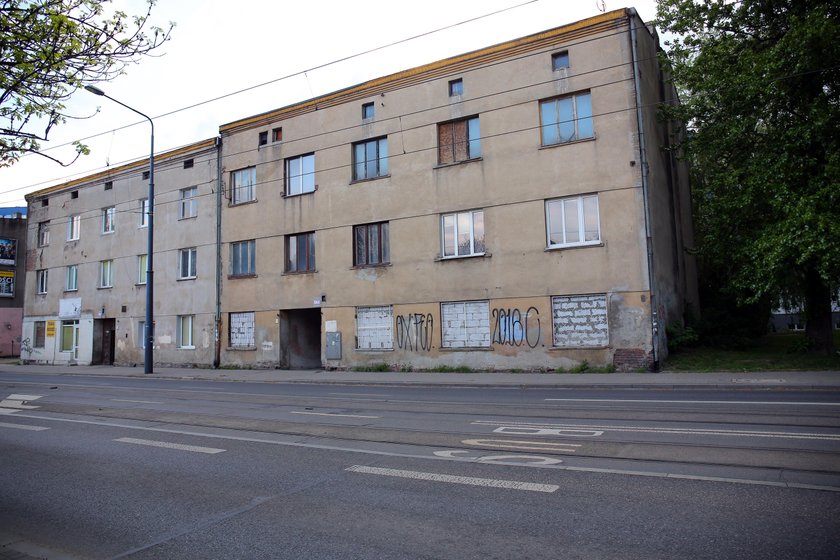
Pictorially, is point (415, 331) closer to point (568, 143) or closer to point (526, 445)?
point (568, 143)

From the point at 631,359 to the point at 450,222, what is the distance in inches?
306

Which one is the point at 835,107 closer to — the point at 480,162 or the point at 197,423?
the point at 480,162

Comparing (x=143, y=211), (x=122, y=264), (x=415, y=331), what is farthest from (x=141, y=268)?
(x=415, y=331)

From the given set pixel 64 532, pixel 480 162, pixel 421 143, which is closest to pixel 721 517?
pixel 64 532

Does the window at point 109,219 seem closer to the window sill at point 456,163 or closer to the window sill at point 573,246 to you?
the window sill at point 456,163

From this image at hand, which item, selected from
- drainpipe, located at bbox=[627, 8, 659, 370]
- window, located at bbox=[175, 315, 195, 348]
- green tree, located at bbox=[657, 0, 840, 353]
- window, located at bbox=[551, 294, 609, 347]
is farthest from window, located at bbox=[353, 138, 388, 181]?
window, located at bbox=[175, 315, 195, 348]

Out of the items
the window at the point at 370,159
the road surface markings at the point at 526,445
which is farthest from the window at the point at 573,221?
the road surface markings at the point at 526,445

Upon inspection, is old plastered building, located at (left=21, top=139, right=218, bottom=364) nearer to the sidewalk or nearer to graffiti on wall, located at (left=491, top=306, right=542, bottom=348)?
the sidewalk

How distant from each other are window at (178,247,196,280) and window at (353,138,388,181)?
10.1m

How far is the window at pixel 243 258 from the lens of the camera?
1018 inches

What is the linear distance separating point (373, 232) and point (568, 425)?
15.3 m

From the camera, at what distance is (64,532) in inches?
185

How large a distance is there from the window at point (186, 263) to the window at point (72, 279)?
935 centimetres

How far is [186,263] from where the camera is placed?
1118 inches
